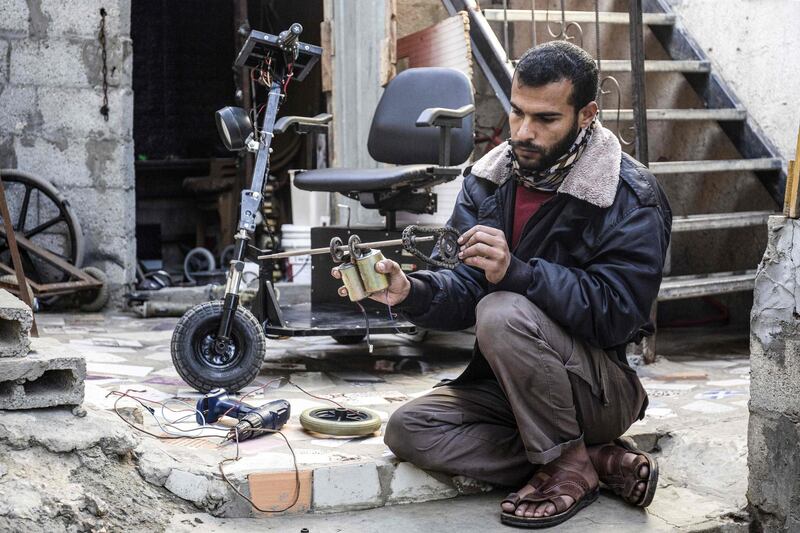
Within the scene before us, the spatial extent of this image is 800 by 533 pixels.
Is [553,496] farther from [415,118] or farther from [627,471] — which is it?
[415,118]

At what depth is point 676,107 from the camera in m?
6.29

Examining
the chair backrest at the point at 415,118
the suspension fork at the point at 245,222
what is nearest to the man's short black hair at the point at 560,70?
the suspension fork at the point at 245,222

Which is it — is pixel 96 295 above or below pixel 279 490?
above

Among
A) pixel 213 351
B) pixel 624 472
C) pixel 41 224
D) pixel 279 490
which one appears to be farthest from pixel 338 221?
pixel 624 472

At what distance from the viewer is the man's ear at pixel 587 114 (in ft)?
9.68

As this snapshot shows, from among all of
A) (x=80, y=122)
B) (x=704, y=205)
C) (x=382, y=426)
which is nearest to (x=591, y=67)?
(x=382, y=426)

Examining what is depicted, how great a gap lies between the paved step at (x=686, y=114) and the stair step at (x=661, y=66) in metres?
0.26

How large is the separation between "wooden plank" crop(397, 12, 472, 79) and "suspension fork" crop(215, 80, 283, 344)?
158cm

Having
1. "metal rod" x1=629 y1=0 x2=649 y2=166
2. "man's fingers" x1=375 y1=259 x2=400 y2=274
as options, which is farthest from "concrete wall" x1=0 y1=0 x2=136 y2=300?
"man's fingers" x1=375 y1=259 x2=400 y2=274

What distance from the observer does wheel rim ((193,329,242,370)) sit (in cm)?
408

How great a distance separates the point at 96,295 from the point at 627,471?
482cm

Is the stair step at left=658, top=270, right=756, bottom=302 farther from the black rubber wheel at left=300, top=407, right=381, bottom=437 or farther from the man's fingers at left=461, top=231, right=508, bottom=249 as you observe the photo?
the man's fingers at left=461, top=231, right=508, bottom=249

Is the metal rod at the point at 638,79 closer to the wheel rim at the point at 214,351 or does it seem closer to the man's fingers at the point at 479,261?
the wheel rim at the point at 214,351

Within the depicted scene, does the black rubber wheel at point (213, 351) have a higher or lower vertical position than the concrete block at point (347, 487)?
higher
